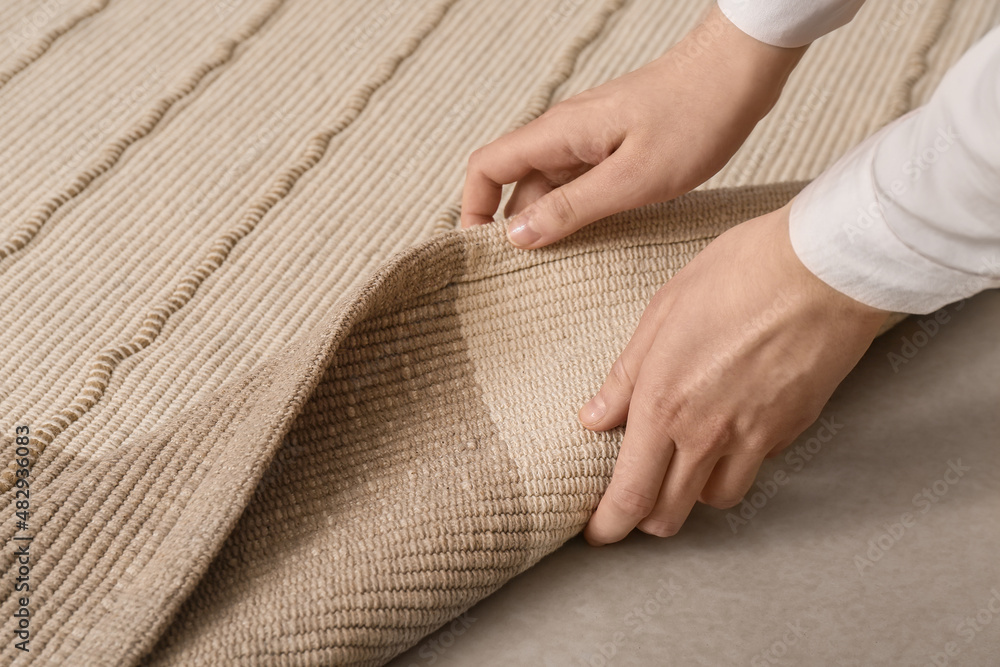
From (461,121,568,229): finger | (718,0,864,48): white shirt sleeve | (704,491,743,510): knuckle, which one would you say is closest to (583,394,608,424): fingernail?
(704,491,743,510): knuckle

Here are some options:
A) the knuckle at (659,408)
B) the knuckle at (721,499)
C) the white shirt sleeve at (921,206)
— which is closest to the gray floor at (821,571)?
the knuckle at (721,499)

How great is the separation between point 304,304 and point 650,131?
32 centimetres

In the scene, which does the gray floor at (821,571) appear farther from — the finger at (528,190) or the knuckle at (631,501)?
the finger at (528,190)

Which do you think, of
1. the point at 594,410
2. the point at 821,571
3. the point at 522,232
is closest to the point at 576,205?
the point at 522,232

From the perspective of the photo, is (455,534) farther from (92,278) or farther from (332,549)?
(92,278)

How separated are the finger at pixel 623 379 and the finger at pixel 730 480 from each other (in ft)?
0.27

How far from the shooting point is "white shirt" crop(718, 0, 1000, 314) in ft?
1.40

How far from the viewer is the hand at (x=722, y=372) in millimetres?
509

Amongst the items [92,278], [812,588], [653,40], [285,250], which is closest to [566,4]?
[653,40]

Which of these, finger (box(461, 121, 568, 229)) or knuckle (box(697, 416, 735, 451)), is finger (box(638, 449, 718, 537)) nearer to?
knuckle (box(697, 416, 735, 451))

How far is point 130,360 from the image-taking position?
66 cm

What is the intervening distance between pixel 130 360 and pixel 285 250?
0.17m

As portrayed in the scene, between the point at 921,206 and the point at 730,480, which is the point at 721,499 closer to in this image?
the point at 730,480

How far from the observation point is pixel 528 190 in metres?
0.73
